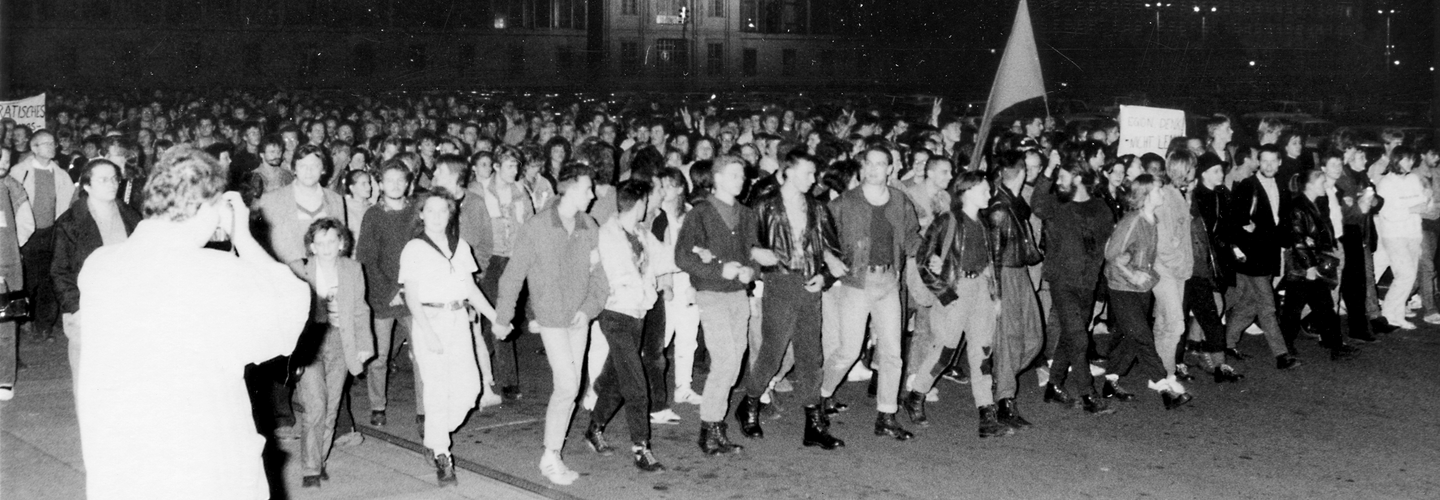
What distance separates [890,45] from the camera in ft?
235

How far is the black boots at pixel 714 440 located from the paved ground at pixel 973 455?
0.08 m

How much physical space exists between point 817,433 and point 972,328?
3.49 ft

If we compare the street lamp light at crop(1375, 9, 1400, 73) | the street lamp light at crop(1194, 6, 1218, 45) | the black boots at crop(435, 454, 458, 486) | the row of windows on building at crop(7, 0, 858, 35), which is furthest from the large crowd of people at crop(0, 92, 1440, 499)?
the row of windows on building at crop(7, 0, 858, 35)

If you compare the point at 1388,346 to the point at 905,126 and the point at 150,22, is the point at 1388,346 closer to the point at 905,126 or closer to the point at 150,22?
the point at 905,126

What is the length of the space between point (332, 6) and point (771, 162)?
6328cm

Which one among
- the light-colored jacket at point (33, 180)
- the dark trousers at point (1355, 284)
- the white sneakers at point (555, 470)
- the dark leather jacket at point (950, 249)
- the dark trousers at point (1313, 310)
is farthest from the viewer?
the dark trousers at point (1355, 284)

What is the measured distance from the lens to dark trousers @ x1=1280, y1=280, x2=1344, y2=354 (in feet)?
34.3

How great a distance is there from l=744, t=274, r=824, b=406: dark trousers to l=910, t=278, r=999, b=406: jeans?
78 centimetres

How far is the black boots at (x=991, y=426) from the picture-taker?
26.5ft

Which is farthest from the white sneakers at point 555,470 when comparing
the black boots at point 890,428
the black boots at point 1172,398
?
the black boots at point 1172,398

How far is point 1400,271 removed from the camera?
38.2ft

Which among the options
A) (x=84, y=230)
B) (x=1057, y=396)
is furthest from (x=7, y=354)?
(x=1057, y=396)

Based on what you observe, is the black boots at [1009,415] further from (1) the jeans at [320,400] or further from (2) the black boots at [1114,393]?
(1) the jeans at [320,400]

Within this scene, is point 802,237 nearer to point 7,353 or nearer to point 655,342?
point 655,342
